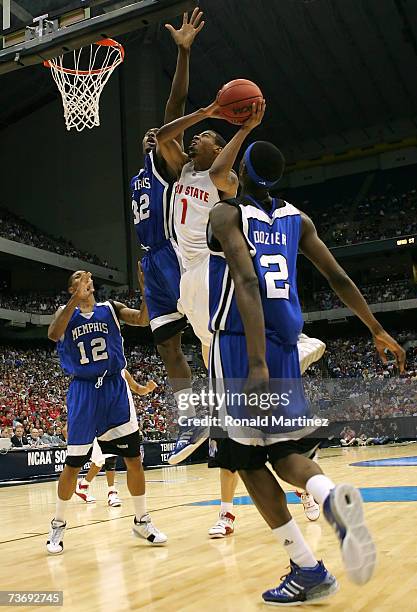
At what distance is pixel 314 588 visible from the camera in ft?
9.78

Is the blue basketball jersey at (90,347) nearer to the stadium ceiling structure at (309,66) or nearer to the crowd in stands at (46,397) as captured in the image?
the crowd in stands at (46,397)

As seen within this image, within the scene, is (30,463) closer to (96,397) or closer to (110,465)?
(110,465)

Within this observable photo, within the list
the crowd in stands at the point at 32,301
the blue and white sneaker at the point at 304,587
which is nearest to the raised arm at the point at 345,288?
the blue and white sneaker at the point at 304,587

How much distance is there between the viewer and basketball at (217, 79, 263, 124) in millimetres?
3717

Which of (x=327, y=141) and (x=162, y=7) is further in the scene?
(x=327, y=141)

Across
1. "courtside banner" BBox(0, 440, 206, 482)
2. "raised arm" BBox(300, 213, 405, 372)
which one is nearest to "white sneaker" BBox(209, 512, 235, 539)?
"raised arm" BBox(300, 213, 405, 372)

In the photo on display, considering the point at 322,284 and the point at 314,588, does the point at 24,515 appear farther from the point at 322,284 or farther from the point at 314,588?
the point at 322,284

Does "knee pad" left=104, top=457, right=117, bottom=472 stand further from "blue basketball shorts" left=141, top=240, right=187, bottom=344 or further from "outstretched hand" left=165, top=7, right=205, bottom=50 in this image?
"outstretched hand" left=165, top=7, right=205, bottom=50

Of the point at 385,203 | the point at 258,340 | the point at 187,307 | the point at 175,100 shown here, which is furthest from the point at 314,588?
the point at 385,203

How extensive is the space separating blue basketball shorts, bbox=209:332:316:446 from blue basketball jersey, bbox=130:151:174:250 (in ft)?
5.12

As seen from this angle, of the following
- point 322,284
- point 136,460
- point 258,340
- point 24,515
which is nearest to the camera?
point 258,340

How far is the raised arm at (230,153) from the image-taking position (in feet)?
Result: 11.7

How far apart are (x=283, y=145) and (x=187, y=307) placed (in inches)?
1221

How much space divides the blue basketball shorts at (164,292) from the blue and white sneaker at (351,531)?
6.91 ft
